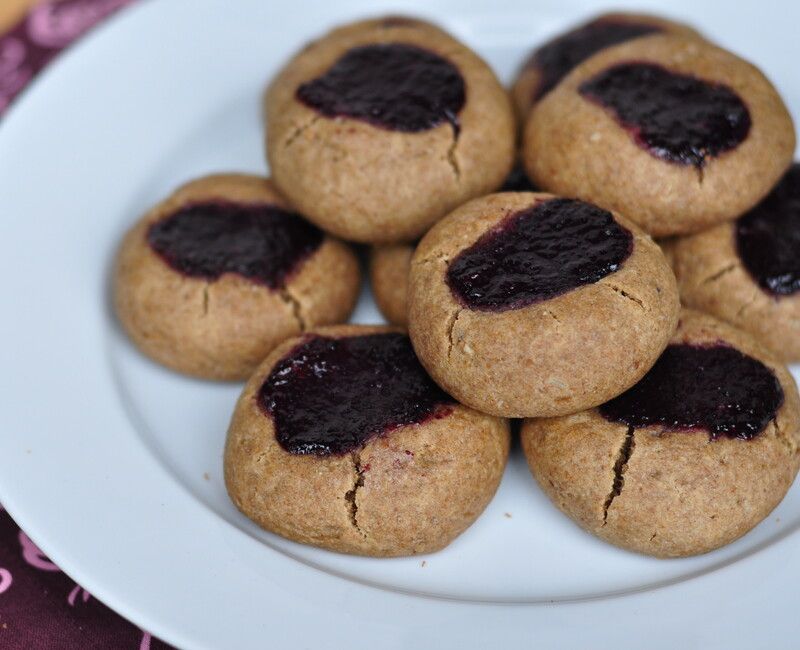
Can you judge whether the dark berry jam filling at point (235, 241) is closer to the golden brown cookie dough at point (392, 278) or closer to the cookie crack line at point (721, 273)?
the golden brown cookie dough at point (392, 278)

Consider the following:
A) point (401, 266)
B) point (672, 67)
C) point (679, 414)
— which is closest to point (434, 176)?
point (401, 266)

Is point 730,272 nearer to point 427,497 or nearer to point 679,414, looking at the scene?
point 679,414

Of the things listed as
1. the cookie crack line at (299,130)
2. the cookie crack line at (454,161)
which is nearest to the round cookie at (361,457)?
the cookie crack line at (454,161)

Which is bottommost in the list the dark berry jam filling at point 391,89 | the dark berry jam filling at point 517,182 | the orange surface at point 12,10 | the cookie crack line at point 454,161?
the dark berry jam filling at point 517,182

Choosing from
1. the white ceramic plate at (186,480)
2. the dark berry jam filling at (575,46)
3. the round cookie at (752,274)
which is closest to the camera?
the white ceramic plate at (186,480)

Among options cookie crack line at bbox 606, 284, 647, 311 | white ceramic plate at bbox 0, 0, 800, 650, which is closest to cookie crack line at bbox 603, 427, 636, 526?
white ceramic plate at bbox 0, 0, 800, 650

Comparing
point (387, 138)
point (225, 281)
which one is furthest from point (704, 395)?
point (225, 281)

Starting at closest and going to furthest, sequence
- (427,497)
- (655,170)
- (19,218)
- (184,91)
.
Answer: (427,497) → (655,170) → (19,218) → (184,91)
